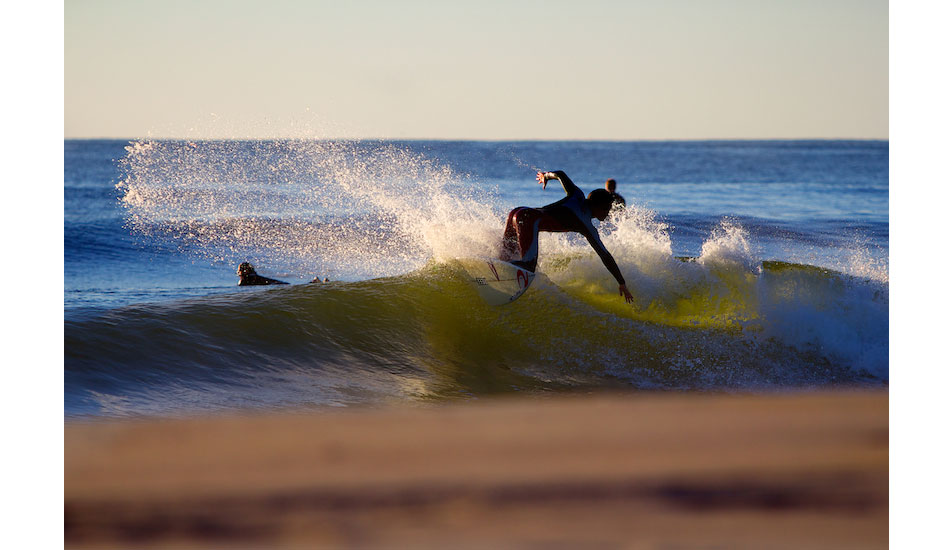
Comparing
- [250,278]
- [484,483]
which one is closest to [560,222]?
[250,278]

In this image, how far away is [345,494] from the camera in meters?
1.52

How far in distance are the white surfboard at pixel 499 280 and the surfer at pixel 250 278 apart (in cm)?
243

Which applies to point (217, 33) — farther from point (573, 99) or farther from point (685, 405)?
point (685, 405)

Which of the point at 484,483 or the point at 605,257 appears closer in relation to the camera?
the point at 484,483

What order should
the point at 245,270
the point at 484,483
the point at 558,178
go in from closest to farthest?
the point at 484,483, the point at 558,178, the point at 245,270

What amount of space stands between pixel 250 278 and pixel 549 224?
126 inches

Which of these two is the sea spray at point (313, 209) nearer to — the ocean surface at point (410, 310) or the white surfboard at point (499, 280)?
the ocean surface at point (410, 310)

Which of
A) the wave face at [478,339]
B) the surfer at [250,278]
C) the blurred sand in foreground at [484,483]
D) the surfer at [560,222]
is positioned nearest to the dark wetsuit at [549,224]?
the surfer at [560,222]

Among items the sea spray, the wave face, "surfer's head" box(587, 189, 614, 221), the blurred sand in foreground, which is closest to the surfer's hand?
the wave face

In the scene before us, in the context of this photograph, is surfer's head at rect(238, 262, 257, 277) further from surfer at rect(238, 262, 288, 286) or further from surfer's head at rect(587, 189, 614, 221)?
surfer's head at rect(587, 189, 614, 221)

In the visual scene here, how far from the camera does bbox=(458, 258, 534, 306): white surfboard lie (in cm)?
505

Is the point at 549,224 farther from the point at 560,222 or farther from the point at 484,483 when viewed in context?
the point at 484,483

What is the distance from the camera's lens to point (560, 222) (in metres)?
5.05

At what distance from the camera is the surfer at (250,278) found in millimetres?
6926
